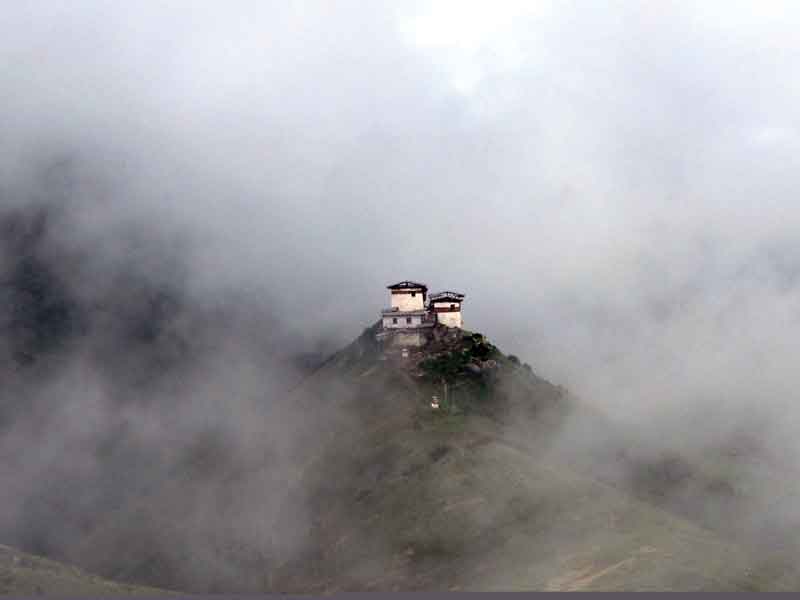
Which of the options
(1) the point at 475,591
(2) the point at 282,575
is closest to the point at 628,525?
(1) the point at 475,591

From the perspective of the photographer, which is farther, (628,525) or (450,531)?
(450,531)

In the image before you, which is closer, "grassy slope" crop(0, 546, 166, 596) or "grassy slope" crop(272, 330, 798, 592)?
"grassy slope" crop(272, 330, 798, 592)

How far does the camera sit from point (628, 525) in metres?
174

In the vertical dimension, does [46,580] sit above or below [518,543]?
below

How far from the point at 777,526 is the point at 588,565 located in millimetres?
56870

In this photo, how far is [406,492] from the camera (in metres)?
199

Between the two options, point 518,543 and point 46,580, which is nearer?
point 46,580

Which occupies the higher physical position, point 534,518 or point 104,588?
point 534,518

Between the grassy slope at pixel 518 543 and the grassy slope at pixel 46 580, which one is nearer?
the grassy slope at pixel 518 543

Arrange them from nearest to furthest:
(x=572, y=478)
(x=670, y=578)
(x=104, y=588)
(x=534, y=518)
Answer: (x=670, y=578) → (x=104, y=588) → (x=534, y=518) → (x=572, y=478)

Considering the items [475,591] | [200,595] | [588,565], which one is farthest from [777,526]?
[200,595]

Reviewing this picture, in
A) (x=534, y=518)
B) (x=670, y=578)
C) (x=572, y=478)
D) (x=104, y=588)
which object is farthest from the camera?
(x=572, y=478)

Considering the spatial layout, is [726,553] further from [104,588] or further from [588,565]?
[104,588]

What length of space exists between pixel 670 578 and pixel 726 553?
18.0 metres
